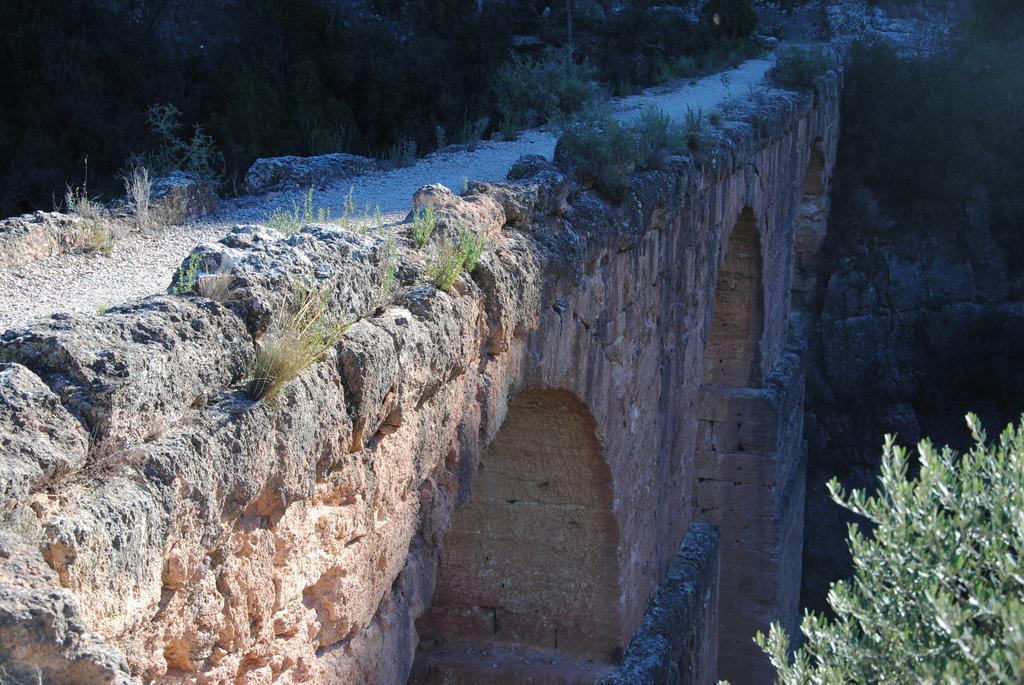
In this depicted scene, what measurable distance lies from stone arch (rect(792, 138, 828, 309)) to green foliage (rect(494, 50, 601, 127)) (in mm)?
6526

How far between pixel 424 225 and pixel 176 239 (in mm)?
1397

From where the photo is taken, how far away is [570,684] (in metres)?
5.42

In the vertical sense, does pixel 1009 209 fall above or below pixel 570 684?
above

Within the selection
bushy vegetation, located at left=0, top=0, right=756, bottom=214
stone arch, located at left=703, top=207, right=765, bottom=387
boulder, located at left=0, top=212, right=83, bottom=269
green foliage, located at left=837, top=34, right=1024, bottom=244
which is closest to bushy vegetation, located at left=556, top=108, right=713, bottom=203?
boulder, located at left=0, top=212, right=83, bottom=269

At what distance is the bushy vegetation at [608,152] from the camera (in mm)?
4770

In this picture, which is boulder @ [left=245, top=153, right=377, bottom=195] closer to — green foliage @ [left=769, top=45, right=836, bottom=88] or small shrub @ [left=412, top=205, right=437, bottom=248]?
small shrub @ [left=412, top=205, right=437, bottom=248]

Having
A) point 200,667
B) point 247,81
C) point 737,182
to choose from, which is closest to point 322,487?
point 200,667

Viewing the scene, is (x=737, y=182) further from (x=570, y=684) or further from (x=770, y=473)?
(x=570, y=684)

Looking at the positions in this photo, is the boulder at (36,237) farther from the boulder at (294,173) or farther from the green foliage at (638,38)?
the green foliage at (638,38)

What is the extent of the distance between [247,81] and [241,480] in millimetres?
13204

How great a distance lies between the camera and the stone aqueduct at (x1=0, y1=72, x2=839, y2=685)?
1.89 meters

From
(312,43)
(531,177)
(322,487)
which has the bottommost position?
(322,487)

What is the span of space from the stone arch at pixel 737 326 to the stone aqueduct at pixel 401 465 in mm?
1471

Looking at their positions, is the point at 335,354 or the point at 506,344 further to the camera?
the point at 506,344
